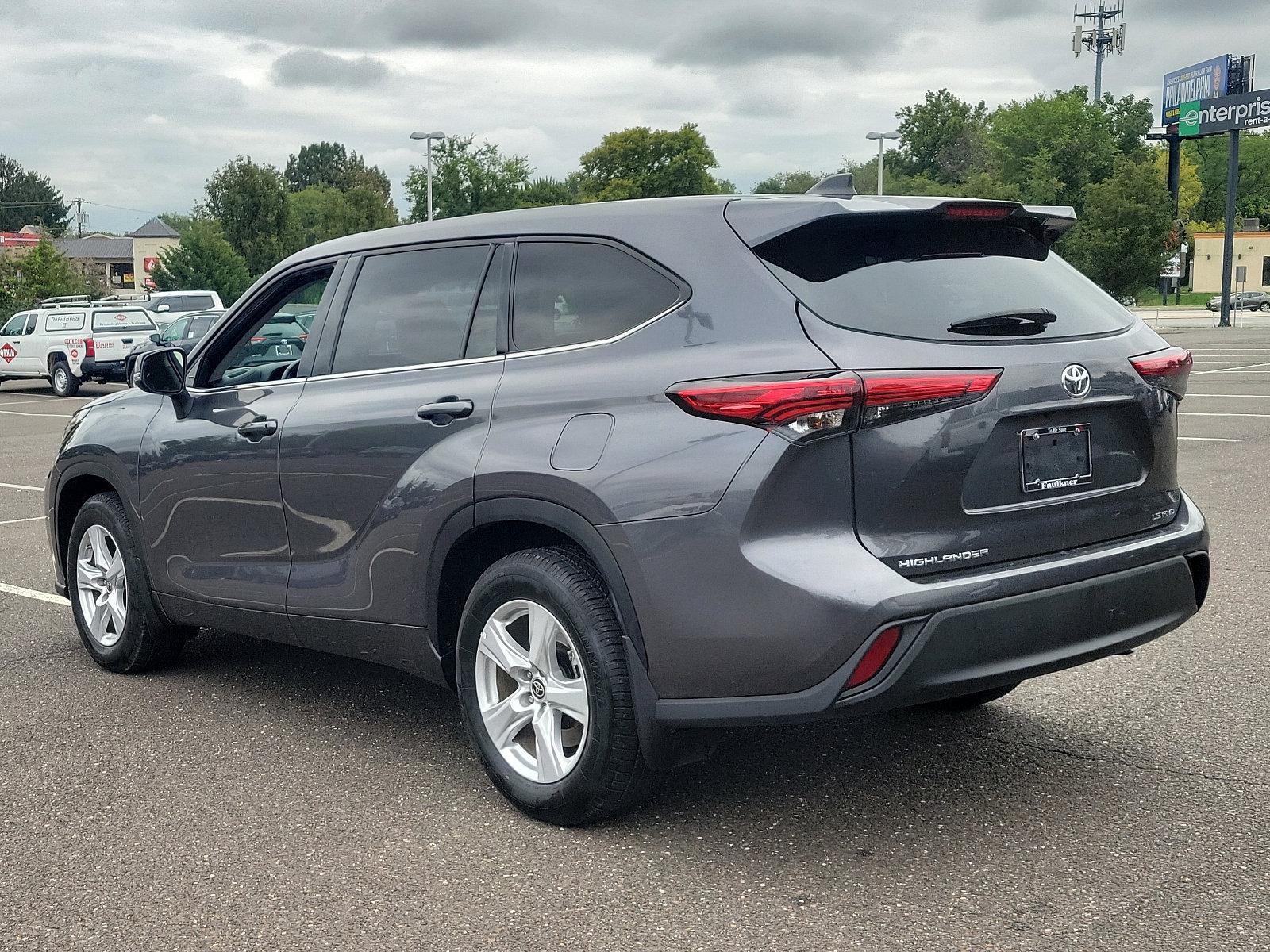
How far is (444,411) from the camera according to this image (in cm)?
400

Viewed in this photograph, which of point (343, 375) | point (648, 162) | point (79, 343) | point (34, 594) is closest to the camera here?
point (343, 375)

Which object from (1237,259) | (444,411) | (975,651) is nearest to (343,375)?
(444,411)

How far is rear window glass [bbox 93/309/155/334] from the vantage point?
2689cm

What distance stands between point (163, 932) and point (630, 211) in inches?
87.2

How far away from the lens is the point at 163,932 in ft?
10.5

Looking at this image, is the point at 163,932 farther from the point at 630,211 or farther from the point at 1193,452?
the point at 1193,452

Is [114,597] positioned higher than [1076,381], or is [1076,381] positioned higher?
[1076,381]

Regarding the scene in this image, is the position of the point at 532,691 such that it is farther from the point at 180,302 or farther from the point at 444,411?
the point at 180,302

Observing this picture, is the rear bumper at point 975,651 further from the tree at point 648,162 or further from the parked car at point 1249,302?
the tree at point 648,162

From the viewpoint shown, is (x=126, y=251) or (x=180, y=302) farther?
(x=126, y=251)

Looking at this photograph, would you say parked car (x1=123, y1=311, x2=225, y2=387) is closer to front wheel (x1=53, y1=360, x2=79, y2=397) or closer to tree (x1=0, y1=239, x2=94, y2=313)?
front wheel (x1=53, y1=360, x2=79, y2=397)

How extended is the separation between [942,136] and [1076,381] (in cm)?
13142

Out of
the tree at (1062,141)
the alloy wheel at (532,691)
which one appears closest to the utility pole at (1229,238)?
the tree at (1062,141)

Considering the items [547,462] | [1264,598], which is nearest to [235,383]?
[547,462]
